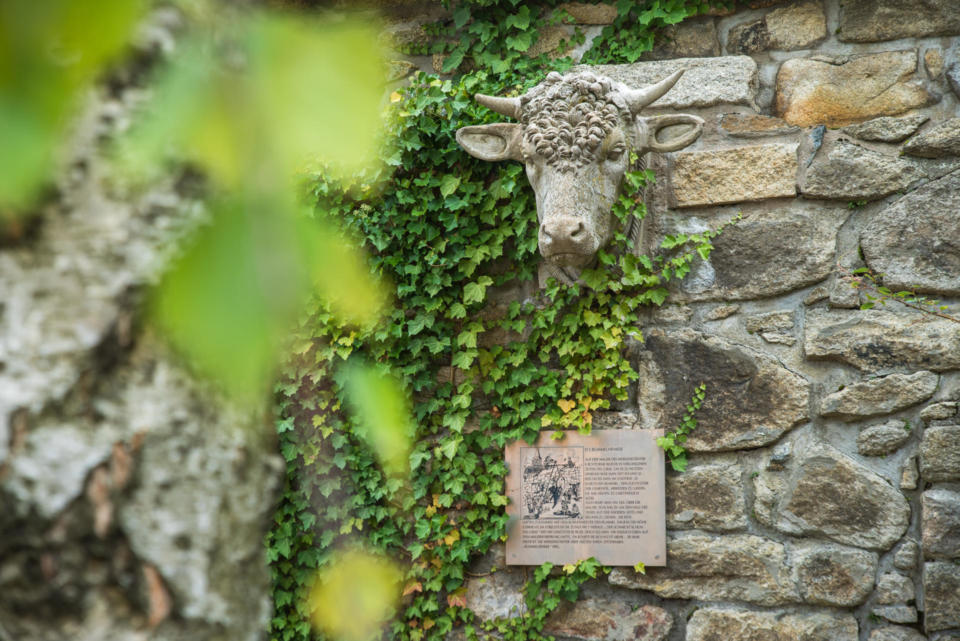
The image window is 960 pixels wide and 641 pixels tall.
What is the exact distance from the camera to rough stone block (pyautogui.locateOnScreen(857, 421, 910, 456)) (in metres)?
2.86

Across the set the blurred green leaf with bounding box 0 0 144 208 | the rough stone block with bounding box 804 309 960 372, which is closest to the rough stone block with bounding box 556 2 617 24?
the rough stone block with bounding box 804 309 960 372

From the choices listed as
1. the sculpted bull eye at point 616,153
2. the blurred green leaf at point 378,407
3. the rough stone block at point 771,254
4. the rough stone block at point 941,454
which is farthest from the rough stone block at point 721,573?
the blurred green leaf at point 378,407

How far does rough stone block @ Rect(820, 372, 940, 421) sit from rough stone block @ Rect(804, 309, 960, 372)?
1.8 inches

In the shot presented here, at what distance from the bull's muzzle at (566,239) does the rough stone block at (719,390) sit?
19.5 inches

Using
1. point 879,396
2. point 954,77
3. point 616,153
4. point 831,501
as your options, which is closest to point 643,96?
point 616,153

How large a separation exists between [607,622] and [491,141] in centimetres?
184

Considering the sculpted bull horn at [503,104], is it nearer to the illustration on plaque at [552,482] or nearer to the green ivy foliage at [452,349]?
the green ivy foliage at [452,349]

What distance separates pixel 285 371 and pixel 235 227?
3.23 meters

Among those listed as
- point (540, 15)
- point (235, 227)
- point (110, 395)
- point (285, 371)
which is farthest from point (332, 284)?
point (540, 15)

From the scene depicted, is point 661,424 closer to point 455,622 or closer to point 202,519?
point 455,622

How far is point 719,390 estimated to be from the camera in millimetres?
3066

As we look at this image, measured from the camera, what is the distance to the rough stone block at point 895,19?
10.3 ft

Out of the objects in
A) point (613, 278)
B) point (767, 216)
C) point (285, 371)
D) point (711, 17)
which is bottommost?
point (285, 371)

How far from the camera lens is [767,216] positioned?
3.15 metres
